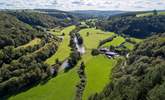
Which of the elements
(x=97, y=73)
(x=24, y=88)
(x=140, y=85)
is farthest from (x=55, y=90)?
→ (x=140, y=85)

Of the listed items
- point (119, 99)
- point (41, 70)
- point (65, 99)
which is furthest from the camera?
point (41, 70)

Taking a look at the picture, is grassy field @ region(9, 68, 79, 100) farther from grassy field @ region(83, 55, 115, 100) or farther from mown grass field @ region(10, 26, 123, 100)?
grassy field @ region(83, 55, 115, 100)

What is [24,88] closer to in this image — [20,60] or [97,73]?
[20,60]

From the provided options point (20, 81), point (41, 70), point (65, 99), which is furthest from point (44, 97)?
point (41, 70)

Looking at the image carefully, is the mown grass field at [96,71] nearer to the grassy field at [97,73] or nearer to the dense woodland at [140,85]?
the grassy field at [97,73]

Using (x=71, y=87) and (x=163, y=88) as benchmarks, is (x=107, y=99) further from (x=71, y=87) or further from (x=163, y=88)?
(x=71, y=87)
